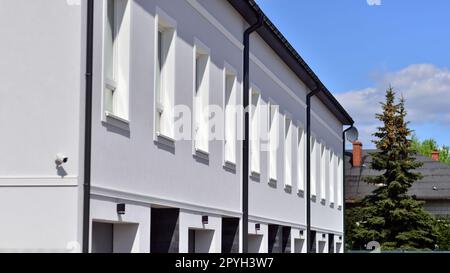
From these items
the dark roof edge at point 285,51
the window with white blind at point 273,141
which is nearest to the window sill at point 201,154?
the dark roof edge at point 285,51

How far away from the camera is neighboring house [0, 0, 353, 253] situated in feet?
29.7

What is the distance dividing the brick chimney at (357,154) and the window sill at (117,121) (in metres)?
45.1

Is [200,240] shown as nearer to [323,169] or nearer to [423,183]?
[323,169]

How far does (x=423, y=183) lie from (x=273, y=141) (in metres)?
39.9

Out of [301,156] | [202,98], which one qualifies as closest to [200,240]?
[202,98]

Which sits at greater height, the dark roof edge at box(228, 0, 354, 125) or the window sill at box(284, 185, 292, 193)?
the dark roof edge at box(228, 0, 354, 125)

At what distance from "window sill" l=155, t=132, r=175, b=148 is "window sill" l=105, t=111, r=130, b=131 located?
130 cm

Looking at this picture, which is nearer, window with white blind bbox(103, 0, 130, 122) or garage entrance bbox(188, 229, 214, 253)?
window with white blind bbox(103, 0, 130, 122)

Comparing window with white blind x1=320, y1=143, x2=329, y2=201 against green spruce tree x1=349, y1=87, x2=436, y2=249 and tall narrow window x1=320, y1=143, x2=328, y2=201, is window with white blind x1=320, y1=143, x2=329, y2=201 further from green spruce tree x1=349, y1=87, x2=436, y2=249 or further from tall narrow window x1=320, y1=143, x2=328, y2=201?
green spruce tree x1=349, y1=87, x2=436, y2=249

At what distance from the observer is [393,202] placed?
47.4 meters

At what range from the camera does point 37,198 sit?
9.02 metres

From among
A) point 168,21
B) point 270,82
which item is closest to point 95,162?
point 168,21

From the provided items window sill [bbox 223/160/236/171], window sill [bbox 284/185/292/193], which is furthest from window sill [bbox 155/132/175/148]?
window sill [bbox 284/185/292/193]

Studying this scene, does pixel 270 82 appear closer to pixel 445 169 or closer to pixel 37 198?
pixel 37 198
